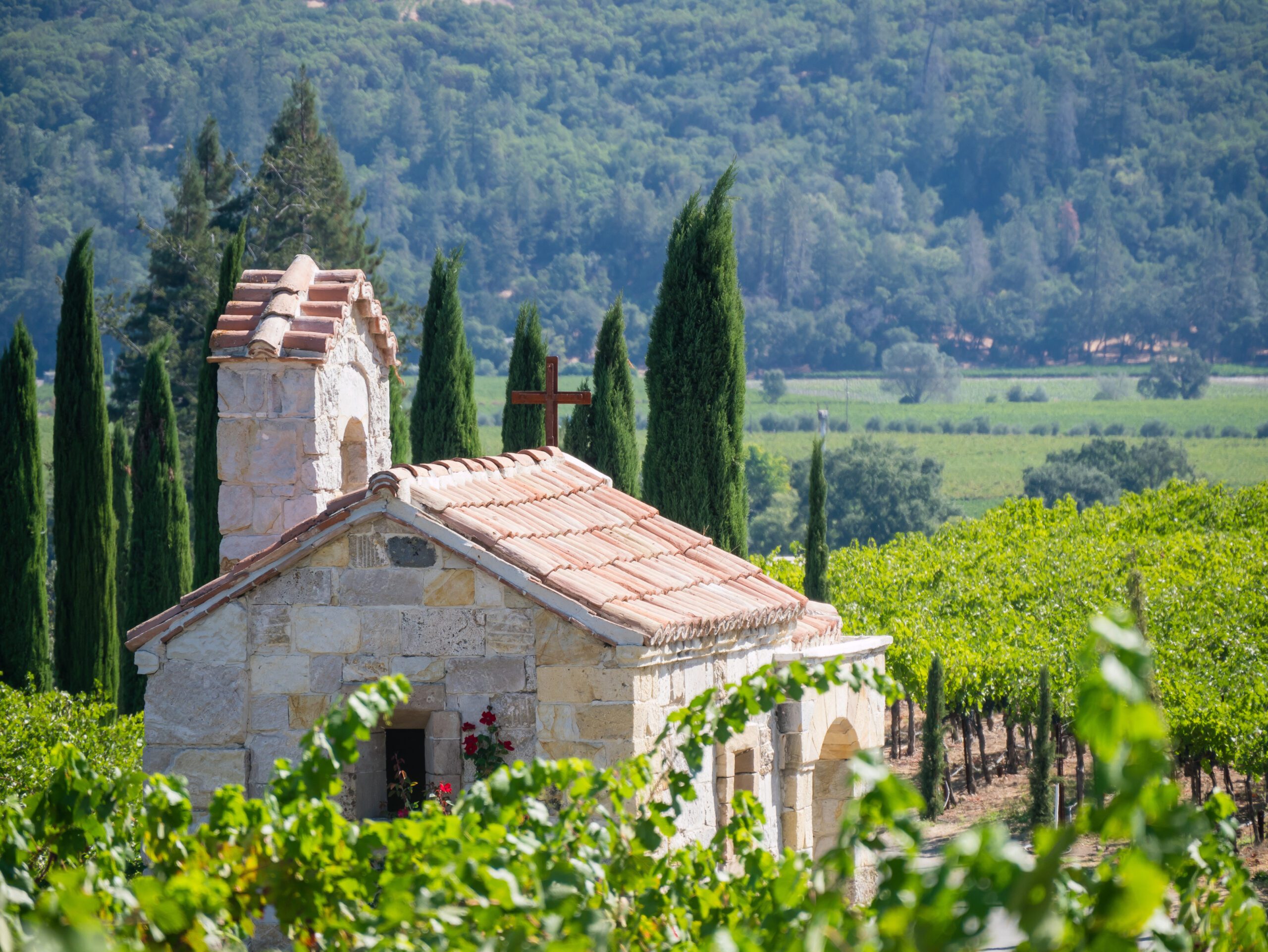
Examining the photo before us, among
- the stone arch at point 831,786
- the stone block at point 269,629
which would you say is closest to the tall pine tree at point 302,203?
the stone arch at point 831,786

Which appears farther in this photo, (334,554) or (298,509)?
(298,509)

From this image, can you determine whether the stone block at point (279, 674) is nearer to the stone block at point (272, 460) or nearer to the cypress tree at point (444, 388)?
the stone block at point (272, 460)

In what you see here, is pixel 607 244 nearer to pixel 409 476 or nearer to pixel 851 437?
pixel 851 437

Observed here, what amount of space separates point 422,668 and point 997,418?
90.2 metres

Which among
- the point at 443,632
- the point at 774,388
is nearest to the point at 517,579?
the point at 443,632

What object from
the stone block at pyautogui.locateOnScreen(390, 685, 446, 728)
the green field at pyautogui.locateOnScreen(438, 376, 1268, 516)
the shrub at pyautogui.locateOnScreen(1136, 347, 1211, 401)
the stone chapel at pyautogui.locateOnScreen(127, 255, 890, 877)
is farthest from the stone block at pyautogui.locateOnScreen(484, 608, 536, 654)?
the shrub at pyautogui.locateOnScreen(1136, 347, 1211, 401)

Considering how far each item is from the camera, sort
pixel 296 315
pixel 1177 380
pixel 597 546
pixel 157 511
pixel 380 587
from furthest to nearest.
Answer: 1. pixel 1177 380
2. pixel 157 511
3. pixel 296 315
4. pixel 597 546
5. pixel 380 587

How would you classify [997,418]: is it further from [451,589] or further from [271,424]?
[451,589]

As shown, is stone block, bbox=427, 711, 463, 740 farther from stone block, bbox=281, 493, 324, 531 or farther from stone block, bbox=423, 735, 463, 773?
stone block, bbox=281, 493, 324, 531

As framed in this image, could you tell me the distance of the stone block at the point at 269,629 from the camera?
24.4ft

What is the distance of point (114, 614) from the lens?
59.8 feet

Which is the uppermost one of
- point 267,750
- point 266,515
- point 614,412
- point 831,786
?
point 614,412

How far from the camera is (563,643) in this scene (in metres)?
7.18

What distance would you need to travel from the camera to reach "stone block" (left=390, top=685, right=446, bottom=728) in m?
7.27
